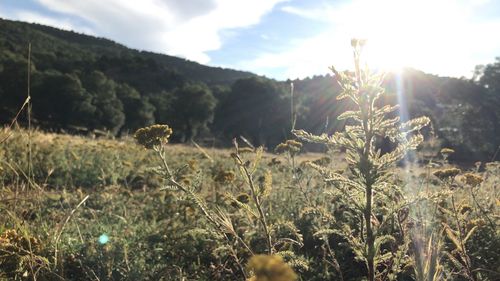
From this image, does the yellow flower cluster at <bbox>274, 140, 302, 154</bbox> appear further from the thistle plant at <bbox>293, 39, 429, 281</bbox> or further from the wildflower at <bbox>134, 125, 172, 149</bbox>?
the thistle plant at <bbox>293, 39, 429, 281</bbox>

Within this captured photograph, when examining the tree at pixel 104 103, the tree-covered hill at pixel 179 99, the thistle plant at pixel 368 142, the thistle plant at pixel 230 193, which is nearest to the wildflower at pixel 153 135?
the thistle plant at pixel 230 193

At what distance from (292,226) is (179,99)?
6315 cm

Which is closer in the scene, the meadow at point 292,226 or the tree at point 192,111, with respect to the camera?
the meadow at point 292,226

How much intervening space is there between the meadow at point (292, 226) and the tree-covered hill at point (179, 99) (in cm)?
2539

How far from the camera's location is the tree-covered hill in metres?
37.1

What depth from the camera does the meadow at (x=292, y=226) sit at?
55.6 inches

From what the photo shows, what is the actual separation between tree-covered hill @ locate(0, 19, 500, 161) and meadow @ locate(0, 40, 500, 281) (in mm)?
25389

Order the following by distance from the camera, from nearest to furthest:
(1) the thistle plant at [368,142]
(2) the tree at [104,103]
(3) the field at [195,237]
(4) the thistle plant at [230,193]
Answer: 1. (1) the thistle plant at [368,142]
2. (4) the thistle plant at [230,193]
3. (3) the field at [195,237]
4. (2) the tree at [104,103]

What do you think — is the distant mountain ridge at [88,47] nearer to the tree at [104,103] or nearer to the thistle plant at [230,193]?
the tree at [104,103]

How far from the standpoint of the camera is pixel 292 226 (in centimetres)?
182

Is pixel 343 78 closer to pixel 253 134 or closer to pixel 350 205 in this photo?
pixel 350 205

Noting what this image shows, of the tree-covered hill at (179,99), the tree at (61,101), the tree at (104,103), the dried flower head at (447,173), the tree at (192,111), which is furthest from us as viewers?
the tree at (192,111)

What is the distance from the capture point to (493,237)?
2770 millimetres

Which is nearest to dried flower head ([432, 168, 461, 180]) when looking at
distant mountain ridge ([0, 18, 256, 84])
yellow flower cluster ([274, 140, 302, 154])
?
yellow flower cluster ([274, 140, 302, 154])
